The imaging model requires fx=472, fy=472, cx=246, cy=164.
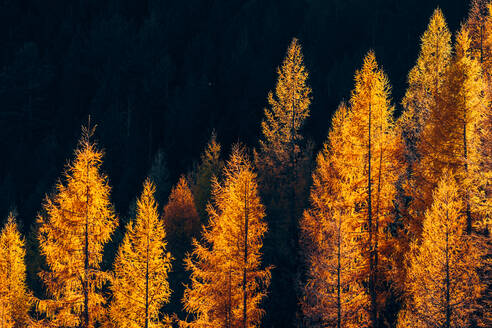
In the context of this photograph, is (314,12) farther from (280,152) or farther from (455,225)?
(455,225)

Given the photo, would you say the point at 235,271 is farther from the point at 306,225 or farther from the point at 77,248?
the point at 77,248

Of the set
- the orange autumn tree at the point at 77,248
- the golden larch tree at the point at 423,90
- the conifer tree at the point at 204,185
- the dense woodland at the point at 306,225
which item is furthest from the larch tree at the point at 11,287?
the golden larch tree at the point at 423,90

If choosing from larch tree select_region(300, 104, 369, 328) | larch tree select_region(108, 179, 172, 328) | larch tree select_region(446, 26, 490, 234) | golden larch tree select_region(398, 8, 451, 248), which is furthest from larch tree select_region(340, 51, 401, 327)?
larch tree select_region(108, 179, 172, 328)

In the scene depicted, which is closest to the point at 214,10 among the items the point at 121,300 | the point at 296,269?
the point at 296,269

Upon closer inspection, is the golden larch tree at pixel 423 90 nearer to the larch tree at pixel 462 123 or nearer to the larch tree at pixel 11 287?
the larch tree at pixel 462 123

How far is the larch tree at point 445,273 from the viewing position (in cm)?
1584

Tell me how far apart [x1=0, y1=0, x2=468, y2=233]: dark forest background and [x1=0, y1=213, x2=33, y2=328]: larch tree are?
31780mm

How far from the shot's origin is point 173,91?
8712cm

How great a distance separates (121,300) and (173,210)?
15.0m

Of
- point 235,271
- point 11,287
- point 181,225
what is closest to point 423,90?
point 235,271

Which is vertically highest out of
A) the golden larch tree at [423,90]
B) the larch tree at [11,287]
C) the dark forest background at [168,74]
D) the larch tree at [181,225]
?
the dark forest background at [168,74]

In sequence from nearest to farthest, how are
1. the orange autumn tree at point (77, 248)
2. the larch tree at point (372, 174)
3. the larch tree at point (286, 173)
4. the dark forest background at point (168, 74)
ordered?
the orange autumn tree at point (77, 248), the larch tree at point (372, 174), the larch tree at point (286, 173), the dark forest background at point (168, 74)

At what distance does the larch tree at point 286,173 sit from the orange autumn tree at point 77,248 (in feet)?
39.0

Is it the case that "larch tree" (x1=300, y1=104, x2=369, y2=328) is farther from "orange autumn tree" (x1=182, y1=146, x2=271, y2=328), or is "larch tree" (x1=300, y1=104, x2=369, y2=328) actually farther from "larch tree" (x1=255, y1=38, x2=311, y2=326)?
"larch tree" (x1=255, y1=38, x2=311, y2=326)
